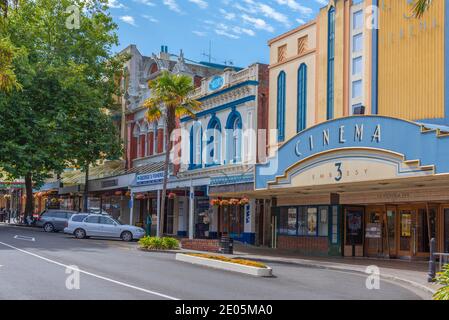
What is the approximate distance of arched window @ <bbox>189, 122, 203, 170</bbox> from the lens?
38094 millimetres

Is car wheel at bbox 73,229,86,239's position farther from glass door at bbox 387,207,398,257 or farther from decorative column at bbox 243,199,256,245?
glass door at bbox 387,207,398,257

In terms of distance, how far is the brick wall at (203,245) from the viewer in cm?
2752

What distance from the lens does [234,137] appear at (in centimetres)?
3478

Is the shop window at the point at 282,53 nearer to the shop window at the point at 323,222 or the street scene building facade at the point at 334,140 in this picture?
the street scene building facade at the point at 334,140

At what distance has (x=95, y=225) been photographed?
35031 millimetres

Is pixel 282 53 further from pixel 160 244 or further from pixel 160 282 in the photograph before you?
pixel 160 282

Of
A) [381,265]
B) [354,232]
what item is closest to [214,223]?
[354,232]

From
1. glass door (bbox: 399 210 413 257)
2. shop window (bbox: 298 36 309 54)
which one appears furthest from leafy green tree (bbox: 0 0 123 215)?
→ glass door (bbox: 399 210 413 257)

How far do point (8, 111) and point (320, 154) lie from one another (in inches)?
952

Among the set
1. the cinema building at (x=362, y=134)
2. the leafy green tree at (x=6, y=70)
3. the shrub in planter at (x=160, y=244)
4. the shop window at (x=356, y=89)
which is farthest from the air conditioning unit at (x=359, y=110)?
the leafy green tree at (x=6, y=70)

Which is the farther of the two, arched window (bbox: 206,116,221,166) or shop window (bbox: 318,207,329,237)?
arched window (bbox: 206,116,221,166)

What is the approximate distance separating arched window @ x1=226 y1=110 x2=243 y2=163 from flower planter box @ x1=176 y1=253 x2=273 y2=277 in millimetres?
12323
